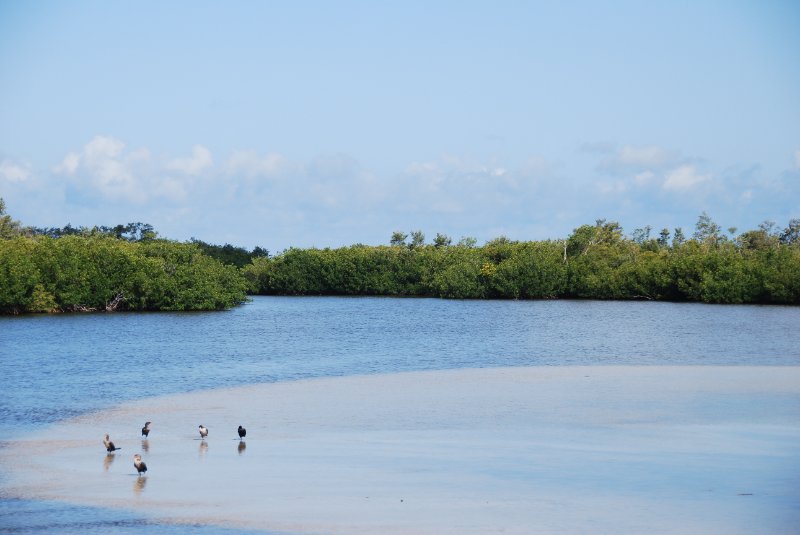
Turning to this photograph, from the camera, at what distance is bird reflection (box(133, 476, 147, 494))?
14.0 meters

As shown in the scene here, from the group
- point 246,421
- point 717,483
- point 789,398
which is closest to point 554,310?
point 789,398

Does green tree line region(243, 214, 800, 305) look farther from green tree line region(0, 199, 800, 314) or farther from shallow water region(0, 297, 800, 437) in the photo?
shallow water region(0, 297, 800, 437)

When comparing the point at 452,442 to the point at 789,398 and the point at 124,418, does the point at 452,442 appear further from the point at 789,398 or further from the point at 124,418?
the point at 789,398

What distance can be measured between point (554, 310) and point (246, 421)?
175 ft

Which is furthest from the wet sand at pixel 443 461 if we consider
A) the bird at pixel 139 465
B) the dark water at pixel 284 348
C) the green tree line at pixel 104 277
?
the green tree line at pixel 104 277

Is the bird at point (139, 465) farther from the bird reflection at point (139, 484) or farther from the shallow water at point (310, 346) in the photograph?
the shallow water at point (310, 346)

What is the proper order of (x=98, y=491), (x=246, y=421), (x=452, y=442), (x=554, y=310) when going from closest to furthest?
(x=98, y=491) → (x=452, y=442) → (x=246, y=421) → (x=554, y=310)

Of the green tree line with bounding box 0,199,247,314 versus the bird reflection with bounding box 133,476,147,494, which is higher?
the green tree line with bounding box 0,199,247,314

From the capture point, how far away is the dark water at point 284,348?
23.6m

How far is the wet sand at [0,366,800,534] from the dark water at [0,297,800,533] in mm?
1470

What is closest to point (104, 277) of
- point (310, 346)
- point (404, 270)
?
point (310, 346)

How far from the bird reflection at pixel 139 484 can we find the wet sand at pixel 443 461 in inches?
2.2

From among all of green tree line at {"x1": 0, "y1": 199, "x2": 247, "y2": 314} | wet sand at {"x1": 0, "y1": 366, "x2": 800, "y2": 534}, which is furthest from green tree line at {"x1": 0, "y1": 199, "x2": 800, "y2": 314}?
wet sand at {"x1": 0, "y1": 366, "x2": 800, "y2": 534}

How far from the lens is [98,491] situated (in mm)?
13867
